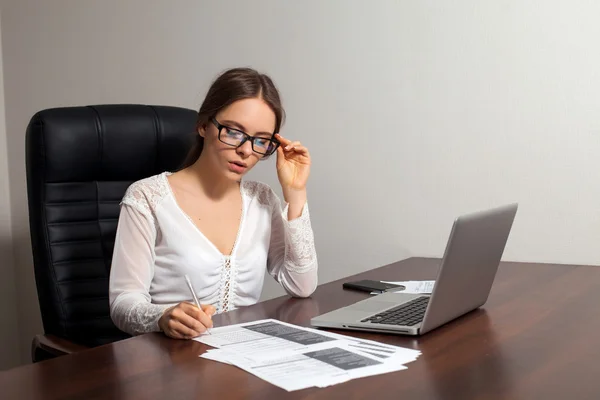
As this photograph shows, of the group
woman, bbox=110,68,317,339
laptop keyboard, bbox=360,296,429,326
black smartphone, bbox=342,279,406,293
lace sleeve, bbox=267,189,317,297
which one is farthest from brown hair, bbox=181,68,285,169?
laptop keyboard, bbox=360,296,429,326

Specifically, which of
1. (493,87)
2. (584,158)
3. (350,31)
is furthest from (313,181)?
(584,158)

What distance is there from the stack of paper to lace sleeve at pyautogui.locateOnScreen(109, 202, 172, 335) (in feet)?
0.65

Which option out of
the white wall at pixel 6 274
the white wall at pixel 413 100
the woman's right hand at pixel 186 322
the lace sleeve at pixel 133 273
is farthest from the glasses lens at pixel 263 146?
the white wall at pixel 6 274

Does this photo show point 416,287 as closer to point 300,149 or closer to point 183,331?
point 300,149

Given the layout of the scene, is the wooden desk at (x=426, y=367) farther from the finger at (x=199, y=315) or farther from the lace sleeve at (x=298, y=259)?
the lace sleeve at (x=298, y=259)

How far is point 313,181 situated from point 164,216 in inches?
34.4

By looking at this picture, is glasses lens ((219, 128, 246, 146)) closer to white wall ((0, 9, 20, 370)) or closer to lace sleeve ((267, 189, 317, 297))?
lace sleeve ((267, 189, 317, 297))

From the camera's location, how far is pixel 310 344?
133 centimetres

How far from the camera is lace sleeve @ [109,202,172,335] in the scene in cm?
156

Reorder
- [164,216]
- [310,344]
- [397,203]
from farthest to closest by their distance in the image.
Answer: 1. [397,203]
2. [164,216]
3. [310,344]

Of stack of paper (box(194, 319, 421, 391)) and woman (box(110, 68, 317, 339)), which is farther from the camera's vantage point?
woman (box(110, 68, 317, 339))

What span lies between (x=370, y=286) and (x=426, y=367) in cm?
67

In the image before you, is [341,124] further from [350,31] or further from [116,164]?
[116,164]

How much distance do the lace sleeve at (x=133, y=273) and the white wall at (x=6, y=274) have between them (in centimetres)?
180
